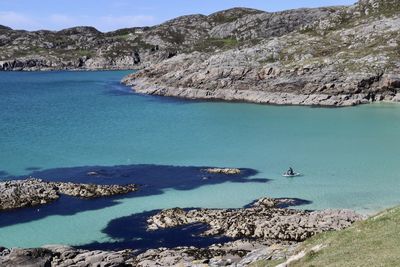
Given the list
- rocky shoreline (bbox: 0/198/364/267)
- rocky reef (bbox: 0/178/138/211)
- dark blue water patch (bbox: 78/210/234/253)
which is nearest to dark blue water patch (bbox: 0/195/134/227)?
rocky reef (bbox: 0/178/138/211)

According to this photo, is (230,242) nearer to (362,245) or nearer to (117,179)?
(362,245)

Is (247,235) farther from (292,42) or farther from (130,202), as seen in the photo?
(292,42)

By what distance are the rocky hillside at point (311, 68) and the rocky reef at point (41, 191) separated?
82598 mm

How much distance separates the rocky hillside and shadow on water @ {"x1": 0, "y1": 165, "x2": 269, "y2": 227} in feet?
233

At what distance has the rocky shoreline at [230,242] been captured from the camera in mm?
37469

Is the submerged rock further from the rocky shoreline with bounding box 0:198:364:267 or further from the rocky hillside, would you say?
the rocky hillside

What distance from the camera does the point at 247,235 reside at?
154ft

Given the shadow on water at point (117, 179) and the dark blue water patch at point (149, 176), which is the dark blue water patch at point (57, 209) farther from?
the dark blue water patch at point (149, 176)

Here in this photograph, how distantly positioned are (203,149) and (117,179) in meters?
21.2

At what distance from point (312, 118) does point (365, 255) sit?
299 feet

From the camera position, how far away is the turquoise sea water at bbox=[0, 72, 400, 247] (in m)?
55.6

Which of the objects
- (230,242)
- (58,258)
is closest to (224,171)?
(230,242)

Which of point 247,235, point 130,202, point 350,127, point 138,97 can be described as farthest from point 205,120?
point 247,235

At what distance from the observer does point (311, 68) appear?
142 meters
